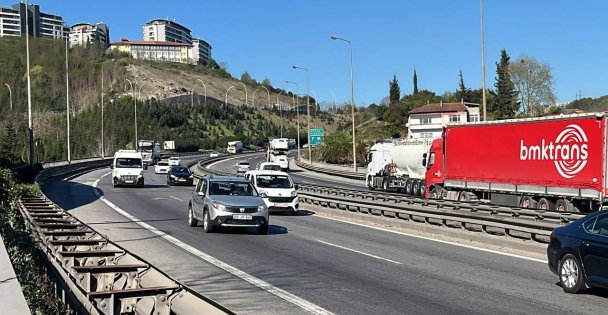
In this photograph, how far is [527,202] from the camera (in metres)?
Result: 26.5

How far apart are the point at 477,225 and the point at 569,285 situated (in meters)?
8.93

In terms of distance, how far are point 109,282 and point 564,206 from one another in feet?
65.0

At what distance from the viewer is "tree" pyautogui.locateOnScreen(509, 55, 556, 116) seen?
311 feet

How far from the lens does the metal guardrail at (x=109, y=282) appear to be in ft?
21.2

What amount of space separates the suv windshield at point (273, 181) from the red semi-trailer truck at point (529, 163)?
8.47 metres

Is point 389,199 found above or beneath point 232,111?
beneath

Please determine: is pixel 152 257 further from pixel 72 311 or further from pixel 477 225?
pixel 477 225

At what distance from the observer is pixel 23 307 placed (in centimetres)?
602

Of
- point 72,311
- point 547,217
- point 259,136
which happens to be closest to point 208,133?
point 259,136

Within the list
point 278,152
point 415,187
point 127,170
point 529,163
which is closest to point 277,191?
point 529,163

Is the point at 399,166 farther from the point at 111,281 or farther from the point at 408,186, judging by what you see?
the point at 111,281

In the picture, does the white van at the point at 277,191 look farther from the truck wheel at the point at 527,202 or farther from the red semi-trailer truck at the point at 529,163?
the truck wheel at the point at 527,202

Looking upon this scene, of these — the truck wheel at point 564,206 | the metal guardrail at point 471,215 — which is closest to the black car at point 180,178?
the metal guardrail at point 471,215

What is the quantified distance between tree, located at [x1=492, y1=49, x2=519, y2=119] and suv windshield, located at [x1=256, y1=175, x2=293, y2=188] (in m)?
69.1
